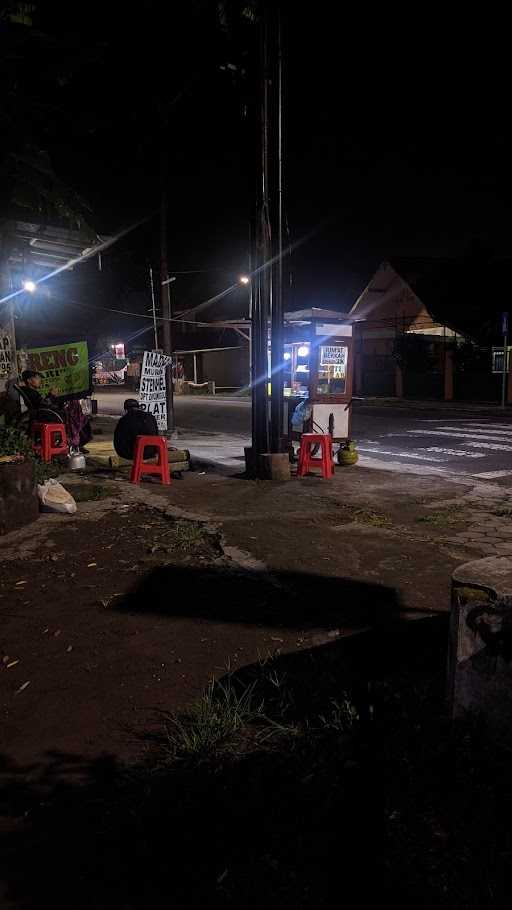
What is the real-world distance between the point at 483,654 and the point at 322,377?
1016 centimetres

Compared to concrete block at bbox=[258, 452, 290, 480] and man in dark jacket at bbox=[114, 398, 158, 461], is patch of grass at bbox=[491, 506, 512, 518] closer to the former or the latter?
concrete block at bbox=[258, 452, 290, 480]

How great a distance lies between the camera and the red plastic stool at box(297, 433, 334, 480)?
10461 mm

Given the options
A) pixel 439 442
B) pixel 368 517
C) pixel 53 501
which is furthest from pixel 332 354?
pixel 53 501

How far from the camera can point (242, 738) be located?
2.97 meters

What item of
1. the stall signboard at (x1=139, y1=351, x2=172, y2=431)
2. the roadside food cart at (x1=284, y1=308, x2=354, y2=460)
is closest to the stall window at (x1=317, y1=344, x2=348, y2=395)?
the roadside food cart at (x1=284, y1=308, x2=354, y2=460)

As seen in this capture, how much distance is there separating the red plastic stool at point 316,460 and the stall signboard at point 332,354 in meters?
2.55

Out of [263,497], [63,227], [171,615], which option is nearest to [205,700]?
[171,615]

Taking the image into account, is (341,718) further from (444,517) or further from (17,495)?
(17,495)

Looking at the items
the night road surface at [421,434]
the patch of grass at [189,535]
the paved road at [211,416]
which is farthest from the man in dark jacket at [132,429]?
the paved road at [211,416]

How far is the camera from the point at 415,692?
3.23 m

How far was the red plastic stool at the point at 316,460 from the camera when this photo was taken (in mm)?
10461

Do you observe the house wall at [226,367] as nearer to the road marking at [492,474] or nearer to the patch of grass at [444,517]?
the road marking at [492,474]

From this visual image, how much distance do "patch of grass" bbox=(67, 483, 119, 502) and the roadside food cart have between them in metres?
4.36

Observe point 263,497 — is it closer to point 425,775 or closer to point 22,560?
point 22,560
